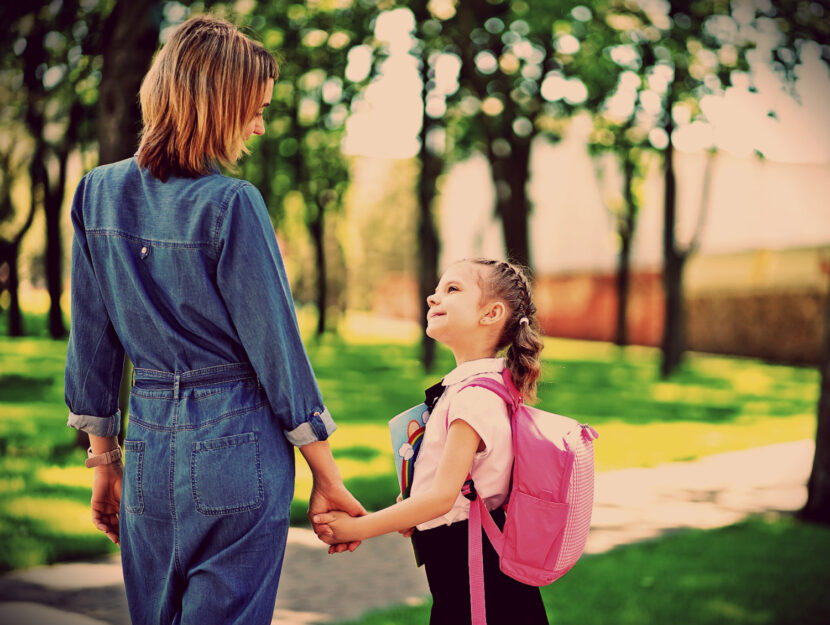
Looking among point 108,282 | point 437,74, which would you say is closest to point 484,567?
point 108,282

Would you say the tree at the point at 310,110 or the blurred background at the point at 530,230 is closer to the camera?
the blurred background at the point at 530,230

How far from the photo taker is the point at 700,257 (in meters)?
31.4

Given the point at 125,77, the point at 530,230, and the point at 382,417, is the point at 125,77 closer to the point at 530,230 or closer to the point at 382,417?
the point at 382,417

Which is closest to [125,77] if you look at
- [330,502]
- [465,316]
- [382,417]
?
[382,417]

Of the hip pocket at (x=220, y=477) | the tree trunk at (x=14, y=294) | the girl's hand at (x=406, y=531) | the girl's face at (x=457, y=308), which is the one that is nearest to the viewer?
the hip pocket at (x=220, y=477)

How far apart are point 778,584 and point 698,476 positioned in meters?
3.50

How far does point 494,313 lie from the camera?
240 cm

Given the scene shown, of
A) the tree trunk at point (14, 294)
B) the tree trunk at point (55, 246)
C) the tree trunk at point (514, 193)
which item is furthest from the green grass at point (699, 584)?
the tree trunk at point (14, 294)

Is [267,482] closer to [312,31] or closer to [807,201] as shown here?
[312,31]

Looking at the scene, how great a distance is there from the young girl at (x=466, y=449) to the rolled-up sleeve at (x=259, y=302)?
396mm

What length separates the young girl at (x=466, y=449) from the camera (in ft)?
7.10

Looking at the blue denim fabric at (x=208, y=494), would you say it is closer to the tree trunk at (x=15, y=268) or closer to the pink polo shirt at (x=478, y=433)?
the pink polo shirt at (x=478, y=433)

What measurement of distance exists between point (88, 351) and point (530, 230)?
21854 millimetres

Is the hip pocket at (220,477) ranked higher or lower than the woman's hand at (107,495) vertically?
higher
